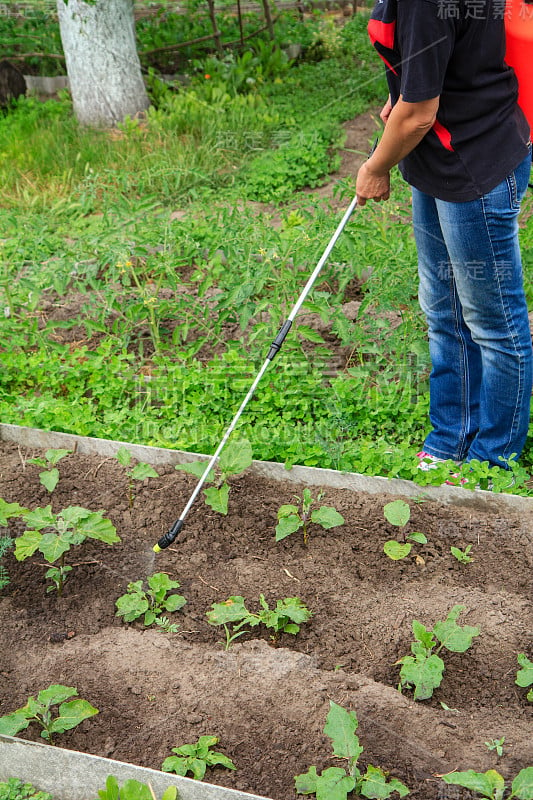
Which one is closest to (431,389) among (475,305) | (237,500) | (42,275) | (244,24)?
(475,305)

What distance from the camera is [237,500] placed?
131 inches

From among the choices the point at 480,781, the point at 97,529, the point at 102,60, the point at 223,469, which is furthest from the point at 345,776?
the point at 102,60

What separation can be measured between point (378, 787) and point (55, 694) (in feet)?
3.13

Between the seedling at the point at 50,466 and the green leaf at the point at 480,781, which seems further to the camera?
the seedling at the point at 50,466

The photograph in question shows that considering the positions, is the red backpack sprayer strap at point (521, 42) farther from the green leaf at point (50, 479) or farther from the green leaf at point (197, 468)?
the green leaf at point (50, 479)

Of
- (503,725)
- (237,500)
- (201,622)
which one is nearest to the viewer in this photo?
(503,725)

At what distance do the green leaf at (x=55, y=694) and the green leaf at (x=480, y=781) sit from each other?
1.09 m

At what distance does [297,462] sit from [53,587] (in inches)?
46.3

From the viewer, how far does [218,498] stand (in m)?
3.17

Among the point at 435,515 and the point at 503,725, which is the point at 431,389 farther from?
the point at 503,725

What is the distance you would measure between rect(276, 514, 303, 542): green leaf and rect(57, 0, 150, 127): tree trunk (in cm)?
586

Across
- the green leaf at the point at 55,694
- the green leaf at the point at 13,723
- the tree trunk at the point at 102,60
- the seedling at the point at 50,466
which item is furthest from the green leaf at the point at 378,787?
the tree trunk at the point at 102,60

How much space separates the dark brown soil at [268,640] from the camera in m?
2.35

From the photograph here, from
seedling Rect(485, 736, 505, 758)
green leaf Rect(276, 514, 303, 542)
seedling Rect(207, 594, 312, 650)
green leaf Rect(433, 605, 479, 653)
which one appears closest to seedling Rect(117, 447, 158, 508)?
green leaf Rect(276, 514, 303, 542)
